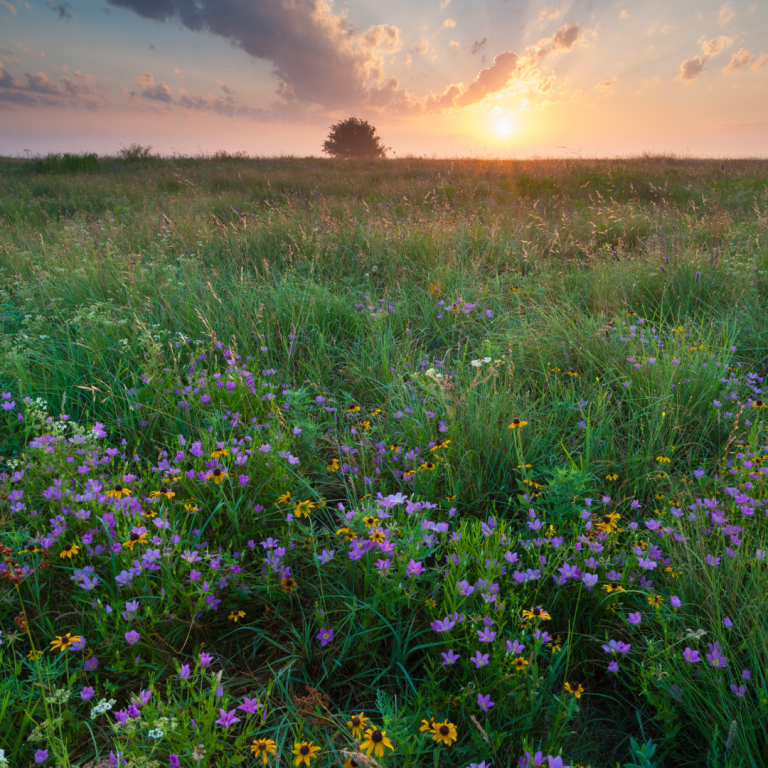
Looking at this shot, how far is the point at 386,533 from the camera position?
60.5 inches

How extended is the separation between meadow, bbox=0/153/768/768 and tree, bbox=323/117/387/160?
41312 mm

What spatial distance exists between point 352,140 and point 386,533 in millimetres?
44831

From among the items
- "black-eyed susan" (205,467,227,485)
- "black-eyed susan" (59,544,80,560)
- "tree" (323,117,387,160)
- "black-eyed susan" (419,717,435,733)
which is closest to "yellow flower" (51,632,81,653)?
"black-eyed susan" (59,544,80,560)

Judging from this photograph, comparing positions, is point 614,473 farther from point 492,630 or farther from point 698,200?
point 698,200

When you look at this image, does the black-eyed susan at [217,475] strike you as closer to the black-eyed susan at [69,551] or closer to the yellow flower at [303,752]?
Result: the black-eyed susan at [69,551]

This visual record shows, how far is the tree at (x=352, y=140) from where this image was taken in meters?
40.3

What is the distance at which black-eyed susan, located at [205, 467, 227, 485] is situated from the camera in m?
1.84

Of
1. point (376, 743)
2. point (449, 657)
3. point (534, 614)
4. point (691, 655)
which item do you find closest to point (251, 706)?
point (376, 743)

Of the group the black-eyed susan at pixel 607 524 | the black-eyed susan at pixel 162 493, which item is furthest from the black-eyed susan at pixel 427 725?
the black-eyed susan at pixel 162 493

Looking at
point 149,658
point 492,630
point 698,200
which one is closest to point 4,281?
point 149,658

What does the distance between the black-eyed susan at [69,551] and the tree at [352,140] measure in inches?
1720

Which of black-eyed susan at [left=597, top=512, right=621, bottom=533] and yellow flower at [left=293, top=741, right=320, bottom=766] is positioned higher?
black-eyed susan at [left=597, top=512, right=621, bottom=533]

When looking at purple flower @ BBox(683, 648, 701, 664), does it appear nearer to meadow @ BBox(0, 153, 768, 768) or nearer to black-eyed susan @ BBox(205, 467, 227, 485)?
meadow @ BBox(0, 153, 768, 768)

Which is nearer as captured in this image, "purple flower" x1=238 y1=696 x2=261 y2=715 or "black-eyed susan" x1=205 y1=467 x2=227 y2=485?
"purple flower" x1=238 y1=696 x2=261 y2=715
